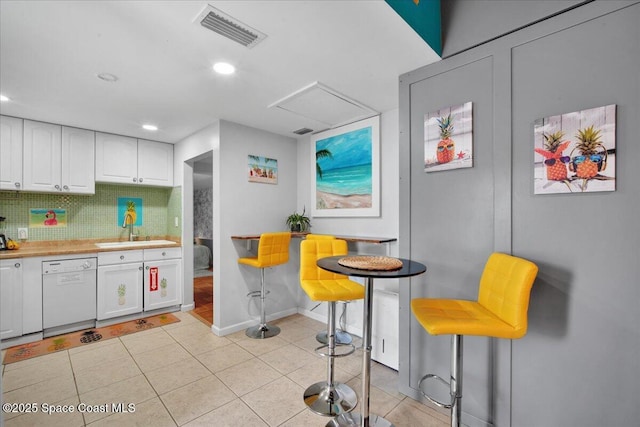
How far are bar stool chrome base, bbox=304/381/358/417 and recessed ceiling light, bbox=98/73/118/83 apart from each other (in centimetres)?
285

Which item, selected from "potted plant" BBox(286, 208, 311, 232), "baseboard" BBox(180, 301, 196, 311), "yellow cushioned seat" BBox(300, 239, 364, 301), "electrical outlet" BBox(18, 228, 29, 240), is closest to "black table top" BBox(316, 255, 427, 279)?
"yellow cushioned seat" BBox(300, 239, 364, 301)

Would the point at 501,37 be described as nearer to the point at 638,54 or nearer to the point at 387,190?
the point at 638,54

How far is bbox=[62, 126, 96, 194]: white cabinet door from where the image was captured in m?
3.52

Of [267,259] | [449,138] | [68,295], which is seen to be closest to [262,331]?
[267,259]

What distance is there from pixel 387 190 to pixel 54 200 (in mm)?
4142

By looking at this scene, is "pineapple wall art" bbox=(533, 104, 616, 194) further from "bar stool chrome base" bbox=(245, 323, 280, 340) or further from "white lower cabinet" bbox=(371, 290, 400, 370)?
"bar stool chrome base" bbox=(245, 323, 280, 340)

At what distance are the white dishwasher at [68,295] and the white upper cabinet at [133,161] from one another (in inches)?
44.8

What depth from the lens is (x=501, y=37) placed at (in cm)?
182

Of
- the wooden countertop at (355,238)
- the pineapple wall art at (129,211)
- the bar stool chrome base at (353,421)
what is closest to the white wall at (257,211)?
the wooden countertop at (355,238)

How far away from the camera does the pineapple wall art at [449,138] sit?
6.40ft

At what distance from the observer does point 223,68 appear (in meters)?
2.20

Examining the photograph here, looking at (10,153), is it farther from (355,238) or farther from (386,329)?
(386,329)

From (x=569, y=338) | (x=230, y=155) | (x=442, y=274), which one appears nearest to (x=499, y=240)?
(x=442, y=274)

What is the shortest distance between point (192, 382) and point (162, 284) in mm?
1963
